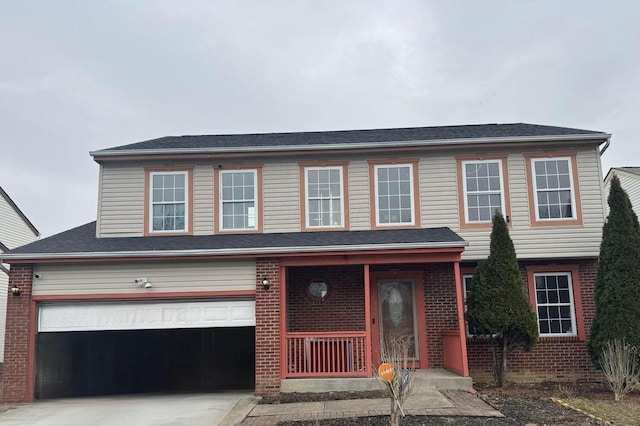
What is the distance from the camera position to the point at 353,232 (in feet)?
40.2

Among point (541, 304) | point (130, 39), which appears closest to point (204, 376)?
point (541, 304)

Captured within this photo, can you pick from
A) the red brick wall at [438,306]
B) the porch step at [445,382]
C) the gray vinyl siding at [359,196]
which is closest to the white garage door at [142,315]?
the gray vinyl siding at [359,196]

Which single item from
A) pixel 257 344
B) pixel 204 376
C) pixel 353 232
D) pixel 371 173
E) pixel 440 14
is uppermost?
pixel 440 14

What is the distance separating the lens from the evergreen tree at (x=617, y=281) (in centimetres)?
1038

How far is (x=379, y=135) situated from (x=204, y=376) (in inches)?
336

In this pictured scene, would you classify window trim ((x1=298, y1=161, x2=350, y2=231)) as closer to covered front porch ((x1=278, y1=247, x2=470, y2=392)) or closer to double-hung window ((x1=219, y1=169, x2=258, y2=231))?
covered front porch ((x1=278, y1=247, x2=470, y2=392))

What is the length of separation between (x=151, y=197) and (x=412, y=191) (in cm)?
609

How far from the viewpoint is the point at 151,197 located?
12664 millimetres

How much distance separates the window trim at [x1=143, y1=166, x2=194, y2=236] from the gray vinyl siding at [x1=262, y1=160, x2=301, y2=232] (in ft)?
5.64

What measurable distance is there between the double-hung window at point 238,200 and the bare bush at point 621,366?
25.0ft

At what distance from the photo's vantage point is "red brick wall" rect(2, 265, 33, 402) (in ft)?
34.4

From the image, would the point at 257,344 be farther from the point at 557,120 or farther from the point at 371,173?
the point at 557,120

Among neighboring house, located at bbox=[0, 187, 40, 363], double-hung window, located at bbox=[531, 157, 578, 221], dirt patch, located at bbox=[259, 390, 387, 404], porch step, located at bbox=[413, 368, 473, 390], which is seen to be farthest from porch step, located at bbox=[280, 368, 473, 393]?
neighboring house, located at bbox=[0, 187, 40, 363]

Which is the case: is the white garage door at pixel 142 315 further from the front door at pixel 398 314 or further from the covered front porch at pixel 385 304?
the front door at pixel 398 314
